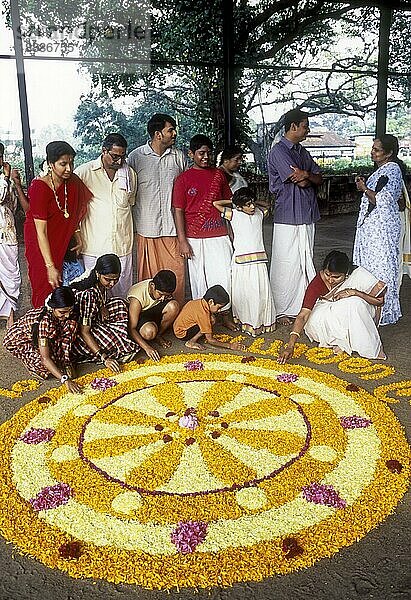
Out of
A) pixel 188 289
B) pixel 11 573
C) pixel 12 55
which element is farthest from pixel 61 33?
pixel 11 573

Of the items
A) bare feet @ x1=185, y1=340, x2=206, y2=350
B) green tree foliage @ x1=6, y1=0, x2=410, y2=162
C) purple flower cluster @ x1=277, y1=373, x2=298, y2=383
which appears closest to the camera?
purple flower cluster @ x1=277, y1=373, x2=298, y2=383

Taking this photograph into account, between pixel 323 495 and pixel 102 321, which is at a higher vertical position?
pixel 102 321

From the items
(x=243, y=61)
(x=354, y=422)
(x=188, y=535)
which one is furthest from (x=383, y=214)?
(x=243, y=61)

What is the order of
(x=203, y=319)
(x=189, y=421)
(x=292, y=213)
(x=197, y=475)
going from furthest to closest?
1. (x=292, y=213)
2. (x=203, y=319)
3. (x=189, y=421)
4. (x=197, y=475)

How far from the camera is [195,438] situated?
3498 mm

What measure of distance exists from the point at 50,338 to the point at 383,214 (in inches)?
119

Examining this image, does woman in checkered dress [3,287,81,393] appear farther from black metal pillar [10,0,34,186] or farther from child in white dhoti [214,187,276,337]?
black metal pillar [10,0,34,186]

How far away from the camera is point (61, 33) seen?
952cm

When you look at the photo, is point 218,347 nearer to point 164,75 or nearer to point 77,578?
point 77,578

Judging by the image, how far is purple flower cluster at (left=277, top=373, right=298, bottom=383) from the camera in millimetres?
4332

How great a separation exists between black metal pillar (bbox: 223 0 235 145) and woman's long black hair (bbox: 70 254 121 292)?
5075mm

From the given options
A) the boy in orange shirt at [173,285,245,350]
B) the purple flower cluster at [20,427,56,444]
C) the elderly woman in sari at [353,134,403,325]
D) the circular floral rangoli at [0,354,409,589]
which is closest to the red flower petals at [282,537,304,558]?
the circular floral rangoli at [0,354,409,589]

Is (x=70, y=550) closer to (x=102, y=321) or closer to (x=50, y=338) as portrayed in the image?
(x=50, y=338)

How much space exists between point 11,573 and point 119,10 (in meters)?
9.68
